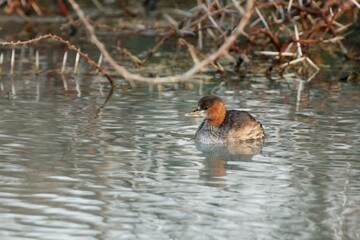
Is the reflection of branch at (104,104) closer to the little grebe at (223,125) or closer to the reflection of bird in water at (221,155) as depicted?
the little grebe at (223,125)

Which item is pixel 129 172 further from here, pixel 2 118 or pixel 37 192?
pixel 2 118

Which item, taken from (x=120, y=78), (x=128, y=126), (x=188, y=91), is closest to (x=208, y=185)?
(x=128, y=126)

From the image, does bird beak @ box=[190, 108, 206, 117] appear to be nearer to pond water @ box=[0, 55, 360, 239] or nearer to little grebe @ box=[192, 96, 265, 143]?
little grebe @ box=[192, 96, 265, 143]

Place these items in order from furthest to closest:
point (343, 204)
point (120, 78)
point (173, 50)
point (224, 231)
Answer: point (173, 50), point (120, 78), point (343, 204), point (224, 231)

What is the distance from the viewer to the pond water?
745cm

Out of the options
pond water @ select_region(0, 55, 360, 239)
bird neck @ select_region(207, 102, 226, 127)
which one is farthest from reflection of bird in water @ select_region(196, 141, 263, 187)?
bird neck @ select_region(207, 102, 226, 127)

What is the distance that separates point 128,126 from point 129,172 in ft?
8.18

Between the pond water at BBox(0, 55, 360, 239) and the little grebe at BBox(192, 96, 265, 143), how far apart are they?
18 centimetres

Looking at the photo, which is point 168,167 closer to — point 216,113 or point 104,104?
point 216,113

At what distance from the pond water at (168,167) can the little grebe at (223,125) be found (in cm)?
18

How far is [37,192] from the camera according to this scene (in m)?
8.38

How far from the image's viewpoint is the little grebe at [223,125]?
36.5ft

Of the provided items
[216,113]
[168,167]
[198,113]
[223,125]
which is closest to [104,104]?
[198,113]

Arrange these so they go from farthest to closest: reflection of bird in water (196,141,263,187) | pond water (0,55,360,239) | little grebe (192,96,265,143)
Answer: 1. little grebe (192,96,265,143)
2. reflection of bird in water (196,141,263,187)
3. pond water (0,55,360,239)
